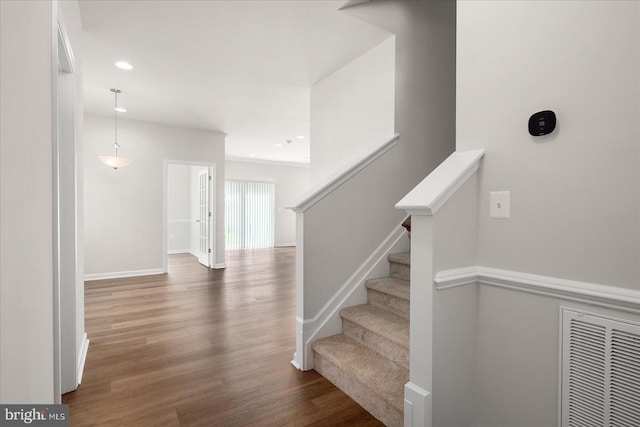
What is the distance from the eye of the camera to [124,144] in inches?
209

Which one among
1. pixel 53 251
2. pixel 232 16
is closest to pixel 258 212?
pixel 232 16

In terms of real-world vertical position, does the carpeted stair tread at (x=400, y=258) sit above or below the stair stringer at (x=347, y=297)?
above

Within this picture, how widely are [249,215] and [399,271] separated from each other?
7625 millimetres

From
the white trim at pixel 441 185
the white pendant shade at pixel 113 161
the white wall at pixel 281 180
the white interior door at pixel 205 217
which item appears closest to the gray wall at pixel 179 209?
the white wall at pixel 281 180

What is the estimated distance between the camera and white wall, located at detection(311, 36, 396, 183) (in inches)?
113

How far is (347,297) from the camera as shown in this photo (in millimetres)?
2424

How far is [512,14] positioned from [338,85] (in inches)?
87.9

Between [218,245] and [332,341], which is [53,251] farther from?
[218,245]

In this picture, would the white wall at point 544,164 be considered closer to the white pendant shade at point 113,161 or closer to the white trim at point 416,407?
the white trim at point 416,407

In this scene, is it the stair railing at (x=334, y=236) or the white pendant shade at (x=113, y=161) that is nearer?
the stair railing at (x=334, y=236)

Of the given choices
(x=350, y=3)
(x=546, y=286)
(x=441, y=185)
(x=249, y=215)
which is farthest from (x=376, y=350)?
(x=249, y=215)

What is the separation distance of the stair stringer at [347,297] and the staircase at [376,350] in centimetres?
5

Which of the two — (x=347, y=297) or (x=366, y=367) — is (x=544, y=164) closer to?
(x=366, y=367)

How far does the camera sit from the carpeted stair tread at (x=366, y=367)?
1.70m
